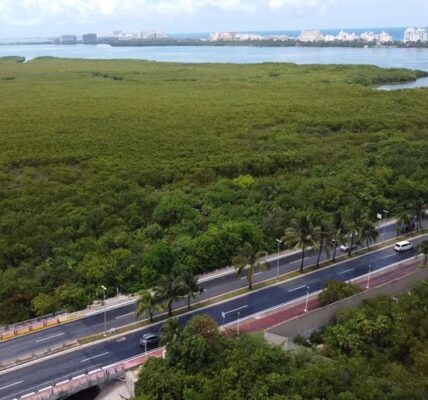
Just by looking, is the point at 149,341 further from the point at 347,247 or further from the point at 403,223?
the point at 403,223

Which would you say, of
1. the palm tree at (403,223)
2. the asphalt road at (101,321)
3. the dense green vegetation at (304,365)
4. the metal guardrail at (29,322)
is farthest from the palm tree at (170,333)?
the palm tree at (403,223)

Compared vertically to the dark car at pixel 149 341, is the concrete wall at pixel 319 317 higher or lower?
higher

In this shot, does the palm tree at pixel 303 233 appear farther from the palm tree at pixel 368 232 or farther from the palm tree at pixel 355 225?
the palm tree at pixel 368 232

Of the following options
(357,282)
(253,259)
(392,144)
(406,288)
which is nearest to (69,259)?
(253,259)

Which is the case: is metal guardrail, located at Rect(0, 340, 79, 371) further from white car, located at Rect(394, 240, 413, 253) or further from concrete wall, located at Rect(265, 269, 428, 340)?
white car, located at Rect(394, 240, 413, 253)

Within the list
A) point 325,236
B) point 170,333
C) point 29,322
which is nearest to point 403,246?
point 325,236

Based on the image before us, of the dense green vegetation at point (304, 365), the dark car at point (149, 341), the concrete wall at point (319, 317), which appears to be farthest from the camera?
the dark car at point (149, 341)

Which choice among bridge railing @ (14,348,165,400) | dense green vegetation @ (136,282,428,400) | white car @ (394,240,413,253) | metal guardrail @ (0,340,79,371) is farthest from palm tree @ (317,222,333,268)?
metal guardrail @ (0,340,79,371)
